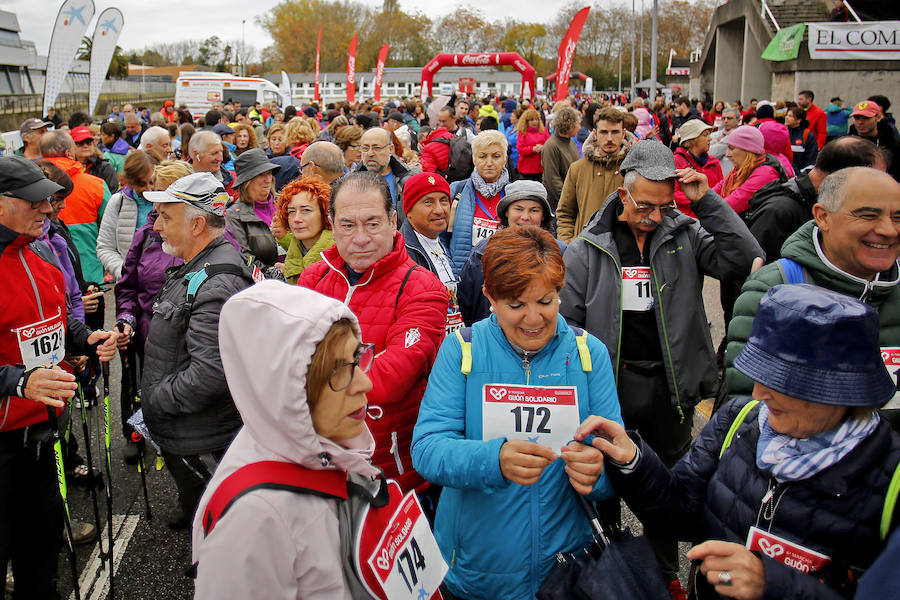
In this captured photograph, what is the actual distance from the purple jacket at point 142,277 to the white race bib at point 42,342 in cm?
83

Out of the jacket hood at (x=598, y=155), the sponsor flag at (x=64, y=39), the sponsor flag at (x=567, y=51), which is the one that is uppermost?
the sponsor flag at (x=567, y=51)

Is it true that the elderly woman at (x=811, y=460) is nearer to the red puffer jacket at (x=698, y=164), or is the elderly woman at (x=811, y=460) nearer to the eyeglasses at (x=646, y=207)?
the eyeglasses at (x=646, y=207)

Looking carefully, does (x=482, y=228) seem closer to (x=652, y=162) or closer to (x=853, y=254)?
(x=652, y=162)

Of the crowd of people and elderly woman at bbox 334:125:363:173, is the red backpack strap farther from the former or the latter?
elderly woman at bbox 334:125:363:173

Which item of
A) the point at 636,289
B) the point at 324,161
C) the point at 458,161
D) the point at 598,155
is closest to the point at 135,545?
the point at 636,289

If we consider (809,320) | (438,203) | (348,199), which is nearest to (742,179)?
(438,203)

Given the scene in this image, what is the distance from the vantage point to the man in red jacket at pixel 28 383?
288 centimetres

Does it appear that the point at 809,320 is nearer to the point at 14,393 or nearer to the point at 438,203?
the point at 438,203

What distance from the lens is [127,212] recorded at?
5.30 metres

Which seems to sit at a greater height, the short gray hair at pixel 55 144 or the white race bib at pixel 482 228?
the short gray hair at pixel 55 144

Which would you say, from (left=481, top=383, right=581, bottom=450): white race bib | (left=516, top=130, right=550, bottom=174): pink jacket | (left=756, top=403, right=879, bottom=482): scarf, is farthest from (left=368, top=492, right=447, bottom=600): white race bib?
(left=516, top=130, right=550, bottom=174): pink jacket

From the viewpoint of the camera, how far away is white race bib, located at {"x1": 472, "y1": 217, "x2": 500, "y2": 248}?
4.77 m

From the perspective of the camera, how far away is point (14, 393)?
9.19 ft

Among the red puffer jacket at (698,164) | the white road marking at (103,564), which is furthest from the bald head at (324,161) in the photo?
the red puffer jacket at (698,164)
